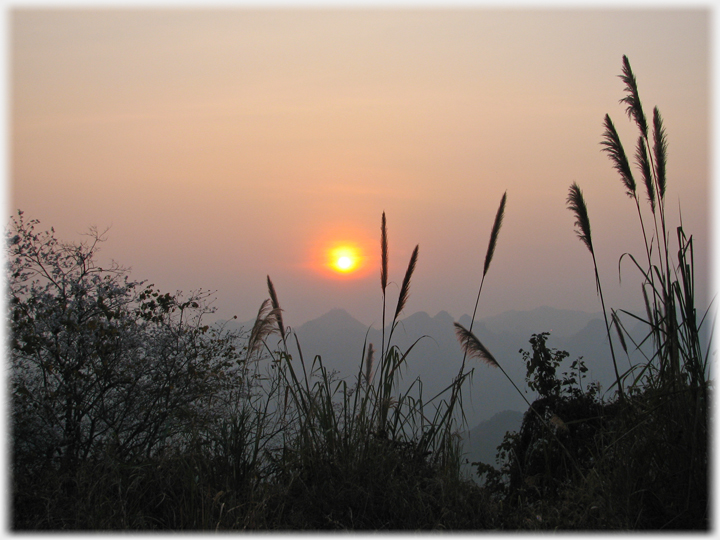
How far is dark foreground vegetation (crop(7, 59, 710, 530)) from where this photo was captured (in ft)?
8.04

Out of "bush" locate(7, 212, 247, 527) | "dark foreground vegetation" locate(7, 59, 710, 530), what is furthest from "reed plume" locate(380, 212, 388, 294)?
"bush" locate(7, 212, 247, 527)

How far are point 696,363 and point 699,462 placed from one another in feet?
1.52

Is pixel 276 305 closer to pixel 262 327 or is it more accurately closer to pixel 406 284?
pixel 262 327

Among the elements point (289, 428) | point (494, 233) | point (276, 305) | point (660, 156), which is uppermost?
point (660, 156)

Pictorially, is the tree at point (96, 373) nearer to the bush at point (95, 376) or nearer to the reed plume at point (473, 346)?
the bush at point (95, 376)

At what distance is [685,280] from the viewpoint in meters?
2.63

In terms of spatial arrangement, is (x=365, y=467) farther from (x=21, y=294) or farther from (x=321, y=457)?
(x=21, y=294)

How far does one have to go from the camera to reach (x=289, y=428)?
3.09 meters

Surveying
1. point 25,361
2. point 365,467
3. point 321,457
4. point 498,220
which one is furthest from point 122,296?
point 498,220

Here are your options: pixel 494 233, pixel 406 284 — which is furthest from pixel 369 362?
pixel 494 233

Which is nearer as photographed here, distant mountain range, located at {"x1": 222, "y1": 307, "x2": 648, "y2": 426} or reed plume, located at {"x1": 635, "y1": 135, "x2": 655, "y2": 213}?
reed plume, located at {"x1": 635, "y1": 135, "x2": 655, "y2": 213}

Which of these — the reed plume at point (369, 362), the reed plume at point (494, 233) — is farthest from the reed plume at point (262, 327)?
the reed plume at point (494, 233)

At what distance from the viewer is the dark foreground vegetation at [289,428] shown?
2.45m

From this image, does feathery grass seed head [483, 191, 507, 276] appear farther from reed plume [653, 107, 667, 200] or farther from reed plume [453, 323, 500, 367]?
reed plume [653, 107, 667, 200]
